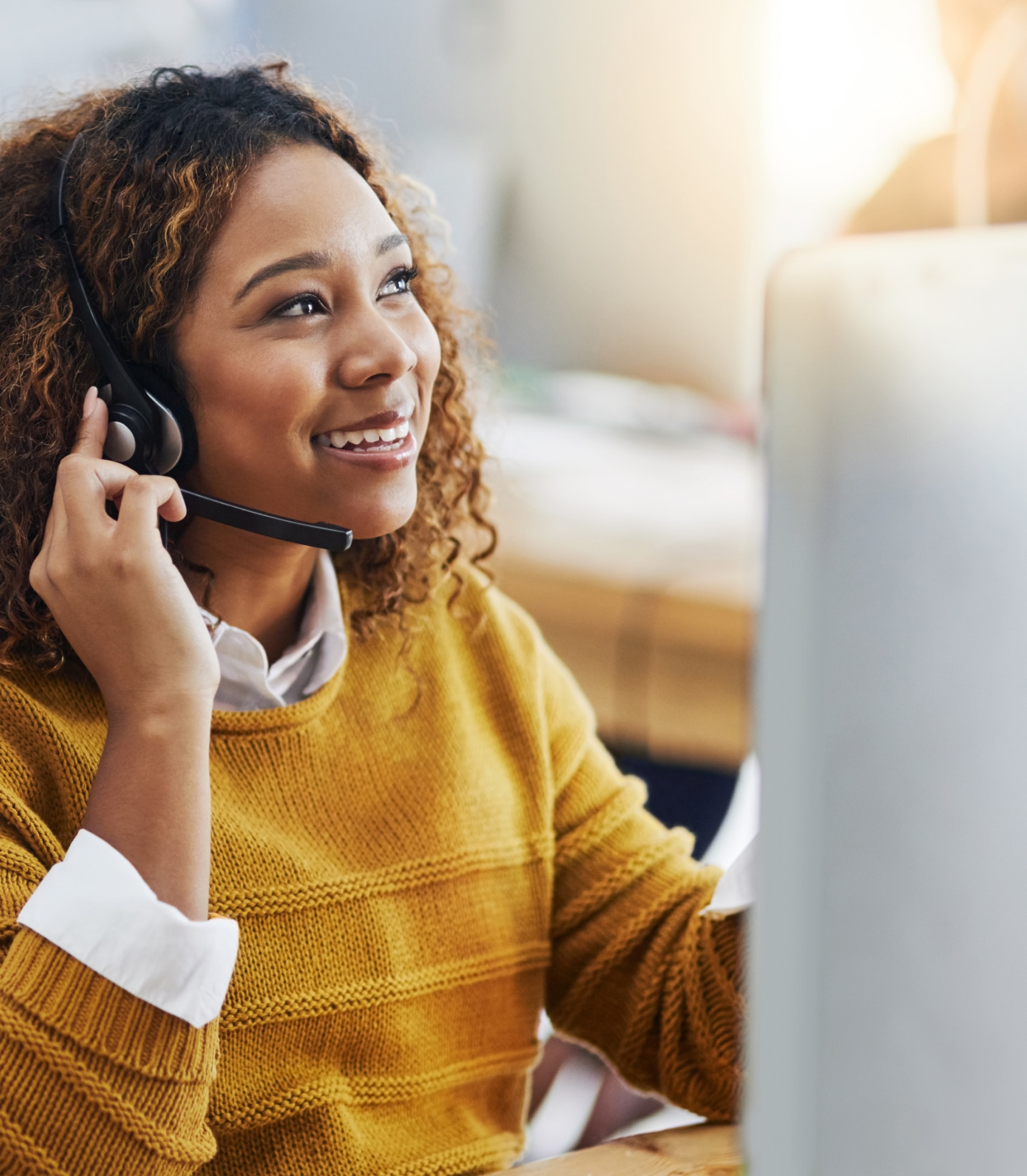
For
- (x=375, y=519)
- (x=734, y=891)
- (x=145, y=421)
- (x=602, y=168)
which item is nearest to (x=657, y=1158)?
(x=734, y=891)

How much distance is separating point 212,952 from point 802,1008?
1.31ft

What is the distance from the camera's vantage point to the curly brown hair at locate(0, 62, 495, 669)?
2.55 ft

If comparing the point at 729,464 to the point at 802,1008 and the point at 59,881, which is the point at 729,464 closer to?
the point at 59,881

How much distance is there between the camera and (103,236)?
31.2 inches

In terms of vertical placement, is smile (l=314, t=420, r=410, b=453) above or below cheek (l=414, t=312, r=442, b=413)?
below

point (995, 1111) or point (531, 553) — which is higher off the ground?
point (995, 1111)

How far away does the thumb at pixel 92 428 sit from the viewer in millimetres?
767

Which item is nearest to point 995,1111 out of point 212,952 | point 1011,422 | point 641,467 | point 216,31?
point 1011,422

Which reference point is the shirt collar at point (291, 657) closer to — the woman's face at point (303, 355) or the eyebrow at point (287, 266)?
the woman's face at point (303, 355)

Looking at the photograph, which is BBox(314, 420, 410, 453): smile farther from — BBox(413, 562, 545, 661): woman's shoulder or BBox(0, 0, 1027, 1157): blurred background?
BBox(0, 0, 1027, 1157): blurred background

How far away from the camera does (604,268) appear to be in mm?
3844

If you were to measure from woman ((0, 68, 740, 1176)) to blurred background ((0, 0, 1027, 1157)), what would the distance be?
1818 millimetres

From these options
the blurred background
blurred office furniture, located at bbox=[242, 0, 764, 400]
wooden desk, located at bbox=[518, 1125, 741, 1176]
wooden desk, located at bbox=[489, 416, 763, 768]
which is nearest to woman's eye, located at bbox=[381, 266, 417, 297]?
wooden desk, located at bbox=[518, 1125, 741, 1176]

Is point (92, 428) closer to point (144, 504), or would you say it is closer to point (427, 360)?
point (144, 504)
